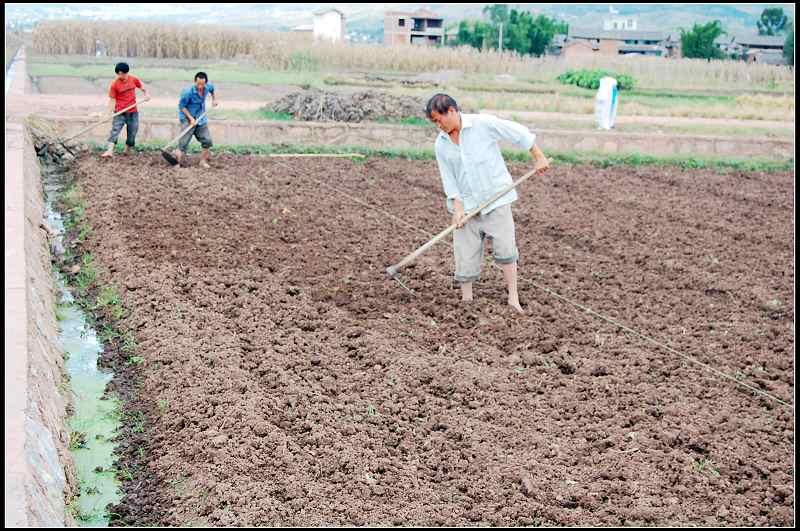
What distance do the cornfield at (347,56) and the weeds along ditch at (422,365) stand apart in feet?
66.7

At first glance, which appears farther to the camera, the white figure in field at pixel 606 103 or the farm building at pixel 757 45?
the farm building at pixel 757 45

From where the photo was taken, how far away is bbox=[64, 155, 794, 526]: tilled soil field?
4.56 metres

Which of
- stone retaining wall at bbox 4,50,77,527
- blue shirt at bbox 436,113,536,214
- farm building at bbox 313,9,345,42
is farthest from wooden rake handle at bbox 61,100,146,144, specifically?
farm building at bbox 313,9,345,42

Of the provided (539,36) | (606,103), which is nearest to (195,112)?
(606,103)

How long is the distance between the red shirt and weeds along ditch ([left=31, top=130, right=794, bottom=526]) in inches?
87.4

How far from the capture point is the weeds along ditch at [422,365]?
457cm

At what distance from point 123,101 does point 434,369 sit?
8.25 meters

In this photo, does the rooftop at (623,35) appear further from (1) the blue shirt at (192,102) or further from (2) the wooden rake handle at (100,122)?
(1) the blue shirt at (192,102)

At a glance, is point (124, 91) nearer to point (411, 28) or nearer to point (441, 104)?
point (441, 104)

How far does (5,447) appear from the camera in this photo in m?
4.09

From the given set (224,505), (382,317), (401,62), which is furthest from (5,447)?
(401,62)

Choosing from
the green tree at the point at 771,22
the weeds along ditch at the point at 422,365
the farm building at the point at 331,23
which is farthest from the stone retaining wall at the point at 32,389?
the green tree at the point at 771,22

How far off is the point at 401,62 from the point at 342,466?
27.2 metres

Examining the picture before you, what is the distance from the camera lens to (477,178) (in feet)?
22.4
